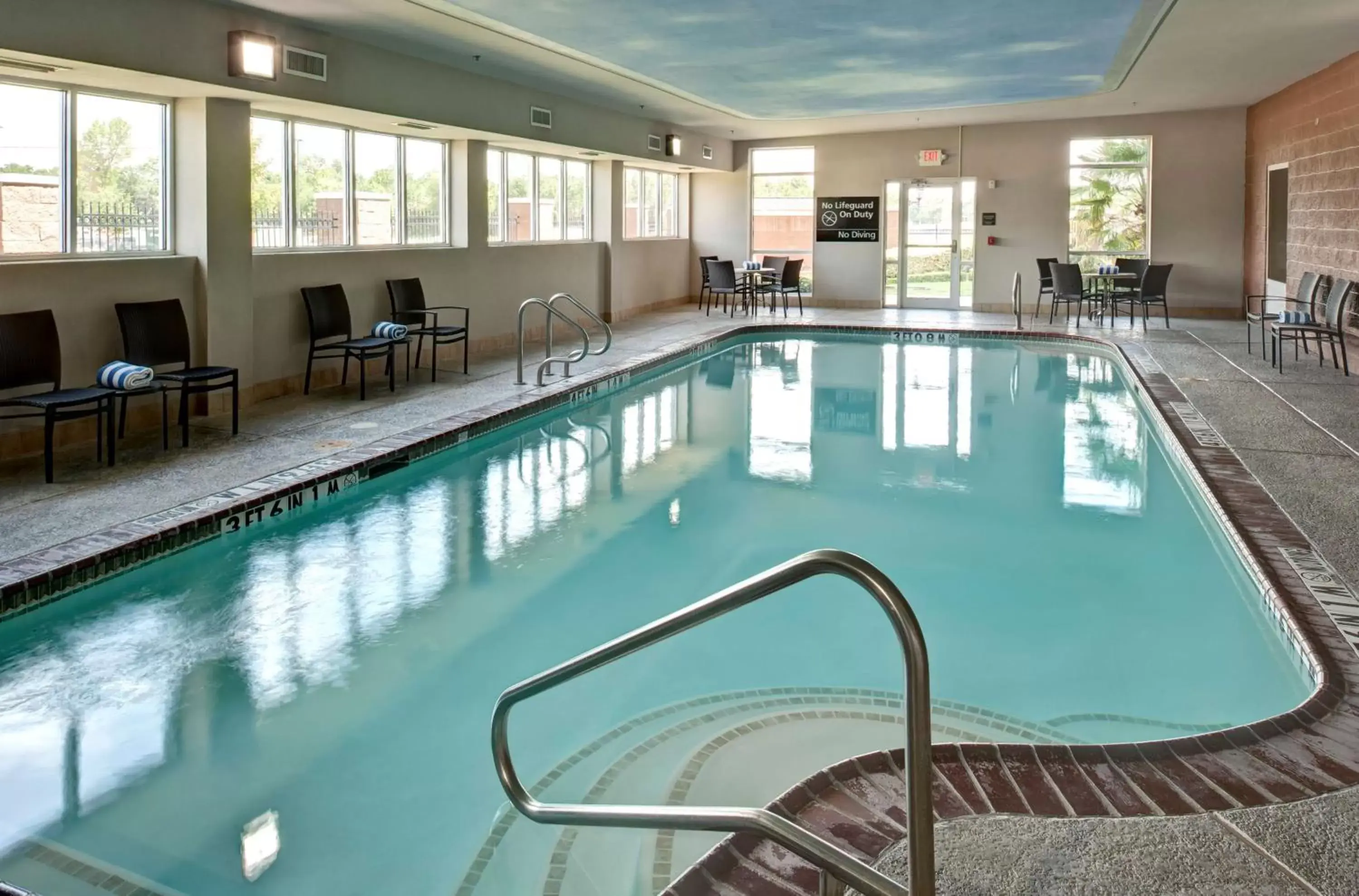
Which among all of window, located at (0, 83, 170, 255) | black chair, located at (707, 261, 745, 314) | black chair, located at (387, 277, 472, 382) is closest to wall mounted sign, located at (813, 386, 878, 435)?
black chair, located at (387, 277, 472, 382)

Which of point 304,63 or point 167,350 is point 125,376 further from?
point 304,63

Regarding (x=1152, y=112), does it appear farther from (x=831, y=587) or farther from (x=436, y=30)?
(x=831, y=587)

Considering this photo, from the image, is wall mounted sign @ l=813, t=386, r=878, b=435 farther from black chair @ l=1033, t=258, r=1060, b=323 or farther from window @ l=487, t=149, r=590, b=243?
black chair @ l=1033, t=258, r=1060, b=323

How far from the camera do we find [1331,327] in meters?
8.82

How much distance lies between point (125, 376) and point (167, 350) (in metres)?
0.92

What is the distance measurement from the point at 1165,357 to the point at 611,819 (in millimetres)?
9278

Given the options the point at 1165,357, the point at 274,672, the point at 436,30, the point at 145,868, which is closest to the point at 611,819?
the point at 145,868

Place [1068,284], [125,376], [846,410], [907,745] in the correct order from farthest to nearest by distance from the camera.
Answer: [1068,284], [846,410], [125,376], [907,745]

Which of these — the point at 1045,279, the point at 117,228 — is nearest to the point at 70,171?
the point at 117,228

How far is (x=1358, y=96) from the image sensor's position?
8992 millimetres

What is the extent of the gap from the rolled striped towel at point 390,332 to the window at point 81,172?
167cm

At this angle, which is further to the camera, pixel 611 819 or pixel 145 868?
pixel 145 868

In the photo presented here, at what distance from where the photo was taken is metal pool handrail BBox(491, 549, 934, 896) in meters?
1.51

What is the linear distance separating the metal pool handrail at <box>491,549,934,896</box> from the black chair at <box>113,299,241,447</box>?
5.04m
